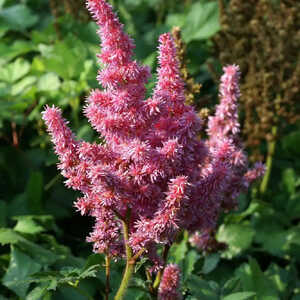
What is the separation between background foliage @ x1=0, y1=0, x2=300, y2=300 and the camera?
1624mm

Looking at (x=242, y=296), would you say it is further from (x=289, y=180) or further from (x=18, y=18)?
(x=18, y=18)

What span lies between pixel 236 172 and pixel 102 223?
47 centimetres

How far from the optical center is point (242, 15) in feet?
7.63

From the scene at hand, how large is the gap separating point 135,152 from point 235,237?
1035 mm

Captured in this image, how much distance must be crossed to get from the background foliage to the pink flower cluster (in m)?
0.28

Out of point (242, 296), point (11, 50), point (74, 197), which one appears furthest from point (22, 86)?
point (242, 296)

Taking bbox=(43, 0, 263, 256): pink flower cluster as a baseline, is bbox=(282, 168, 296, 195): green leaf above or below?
above

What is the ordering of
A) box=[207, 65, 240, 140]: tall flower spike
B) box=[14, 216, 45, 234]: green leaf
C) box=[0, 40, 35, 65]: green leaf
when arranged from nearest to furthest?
box=[207, 65, 240, 140]: tall flower spike, box=[14, 216, 45, 234]: green leaf, box=[0, 40, 35, 65]: green leaf

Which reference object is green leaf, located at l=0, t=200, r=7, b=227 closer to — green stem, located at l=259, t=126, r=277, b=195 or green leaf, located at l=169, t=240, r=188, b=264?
green leaf, located at l=169, t=240, r=188, b=264

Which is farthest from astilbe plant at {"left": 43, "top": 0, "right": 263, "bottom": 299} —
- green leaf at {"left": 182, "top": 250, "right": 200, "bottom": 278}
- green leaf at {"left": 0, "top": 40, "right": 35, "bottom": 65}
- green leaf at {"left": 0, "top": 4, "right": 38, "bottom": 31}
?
green leaf at {"left": 0, "top": 4, "right": 38, "bottom": 31}

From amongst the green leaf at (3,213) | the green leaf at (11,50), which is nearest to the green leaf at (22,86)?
the green leaf at (11,50)

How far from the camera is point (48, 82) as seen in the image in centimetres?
231

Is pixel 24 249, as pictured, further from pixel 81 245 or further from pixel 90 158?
pixel 90 158

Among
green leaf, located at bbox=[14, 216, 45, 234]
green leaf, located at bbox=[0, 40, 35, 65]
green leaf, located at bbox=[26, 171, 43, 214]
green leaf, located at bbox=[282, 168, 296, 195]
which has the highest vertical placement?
green leaf, located at bbox=[0, 40, 35, 65]
